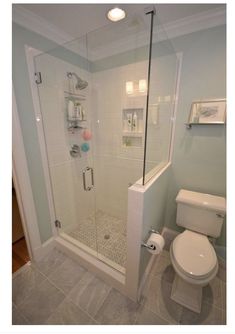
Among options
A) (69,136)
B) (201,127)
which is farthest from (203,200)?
(69,136)

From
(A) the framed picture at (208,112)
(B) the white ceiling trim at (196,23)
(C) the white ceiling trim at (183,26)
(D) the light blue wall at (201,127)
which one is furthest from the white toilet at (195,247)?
(B) the white ceiling trim at (196,23)

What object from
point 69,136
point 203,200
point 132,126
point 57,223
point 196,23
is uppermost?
point 196,23

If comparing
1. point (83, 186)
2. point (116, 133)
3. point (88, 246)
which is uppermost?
point (116, 133)

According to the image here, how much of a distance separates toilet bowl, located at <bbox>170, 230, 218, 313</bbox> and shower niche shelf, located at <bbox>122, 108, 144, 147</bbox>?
1205 millimetres

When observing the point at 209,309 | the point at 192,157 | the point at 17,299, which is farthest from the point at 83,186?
the point at 209,309

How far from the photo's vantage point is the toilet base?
1.23 meters

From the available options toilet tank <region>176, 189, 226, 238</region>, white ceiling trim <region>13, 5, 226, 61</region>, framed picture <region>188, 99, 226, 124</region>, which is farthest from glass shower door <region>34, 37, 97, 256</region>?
framed picture <region>188, 99, 226, 124</region>

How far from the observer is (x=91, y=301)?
1.27 meters

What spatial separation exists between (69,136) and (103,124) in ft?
1.74

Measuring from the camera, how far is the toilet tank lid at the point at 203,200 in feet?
4.56

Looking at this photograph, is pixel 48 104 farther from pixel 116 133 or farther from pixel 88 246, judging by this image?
pixel 88 246

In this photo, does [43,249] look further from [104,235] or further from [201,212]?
[201,212]

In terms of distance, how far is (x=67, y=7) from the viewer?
1232mm
